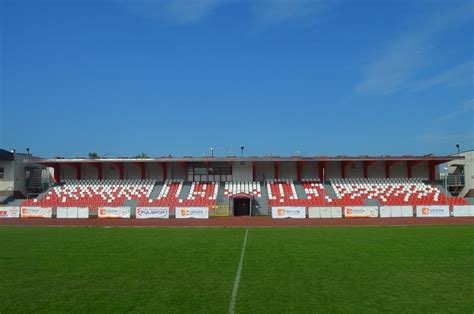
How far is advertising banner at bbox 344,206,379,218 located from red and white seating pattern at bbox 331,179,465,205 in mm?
6907

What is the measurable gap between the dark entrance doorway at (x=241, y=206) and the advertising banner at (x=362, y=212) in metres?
11.7

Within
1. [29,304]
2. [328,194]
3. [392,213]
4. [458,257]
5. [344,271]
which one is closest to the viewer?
[29,304]

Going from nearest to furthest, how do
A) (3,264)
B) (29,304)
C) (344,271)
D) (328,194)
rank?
1. (29,304)
2. (344,271)
3. (3,264)
4. (328,194)

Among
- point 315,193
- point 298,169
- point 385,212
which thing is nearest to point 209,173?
point 298,169

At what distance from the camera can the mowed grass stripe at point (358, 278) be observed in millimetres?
8211

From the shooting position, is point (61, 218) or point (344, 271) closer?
point (344, 271)

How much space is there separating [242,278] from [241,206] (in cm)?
3679

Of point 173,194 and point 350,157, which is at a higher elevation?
point 350,157

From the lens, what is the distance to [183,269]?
11945mm

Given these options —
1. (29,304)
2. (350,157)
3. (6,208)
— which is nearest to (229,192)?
(350,157)

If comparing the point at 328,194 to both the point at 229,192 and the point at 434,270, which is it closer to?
the point at 229,192

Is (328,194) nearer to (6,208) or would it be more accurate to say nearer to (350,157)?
(350,157)

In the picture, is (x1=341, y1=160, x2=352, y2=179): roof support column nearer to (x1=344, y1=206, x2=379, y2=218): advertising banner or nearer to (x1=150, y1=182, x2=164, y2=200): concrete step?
(x1=344, y1=206, x2=379, y2=218): advertising banner

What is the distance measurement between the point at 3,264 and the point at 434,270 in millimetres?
12886
